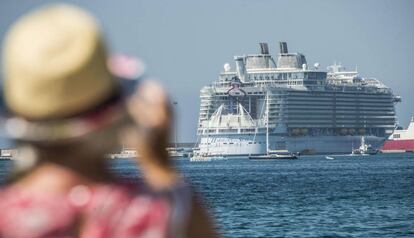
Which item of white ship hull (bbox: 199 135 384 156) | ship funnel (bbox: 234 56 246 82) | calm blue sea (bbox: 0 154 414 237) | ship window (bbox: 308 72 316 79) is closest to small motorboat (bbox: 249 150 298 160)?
white ship hull (bbox: 199 135 384 156)

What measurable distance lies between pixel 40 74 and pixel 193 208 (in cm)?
24

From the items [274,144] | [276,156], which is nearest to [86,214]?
[276,156]

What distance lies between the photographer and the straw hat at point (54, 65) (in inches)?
66.2

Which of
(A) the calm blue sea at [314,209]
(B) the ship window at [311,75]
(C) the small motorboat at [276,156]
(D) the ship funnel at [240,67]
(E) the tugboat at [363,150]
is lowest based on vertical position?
(A) the calm blue sea at [314,209]

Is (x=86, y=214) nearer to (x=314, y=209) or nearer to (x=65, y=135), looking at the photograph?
(x=65, y=135)

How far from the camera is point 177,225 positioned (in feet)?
5.67

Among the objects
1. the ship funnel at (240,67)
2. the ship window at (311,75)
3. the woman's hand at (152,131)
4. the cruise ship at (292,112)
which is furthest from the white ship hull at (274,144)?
the woman's hand at (152,131)

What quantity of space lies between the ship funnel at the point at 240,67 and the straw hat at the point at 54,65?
136 meters

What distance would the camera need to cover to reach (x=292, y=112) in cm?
12681

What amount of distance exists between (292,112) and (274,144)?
3.53 meters

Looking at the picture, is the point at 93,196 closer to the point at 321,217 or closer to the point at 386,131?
the point at 321,217

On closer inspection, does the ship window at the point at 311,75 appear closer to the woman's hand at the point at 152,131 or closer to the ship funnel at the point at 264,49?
the ship funnel at the point at 264,49

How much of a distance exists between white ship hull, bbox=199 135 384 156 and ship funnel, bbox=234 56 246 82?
37.3 ft

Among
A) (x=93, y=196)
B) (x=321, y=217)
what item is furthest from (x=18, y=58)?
(x=321, y=217)
